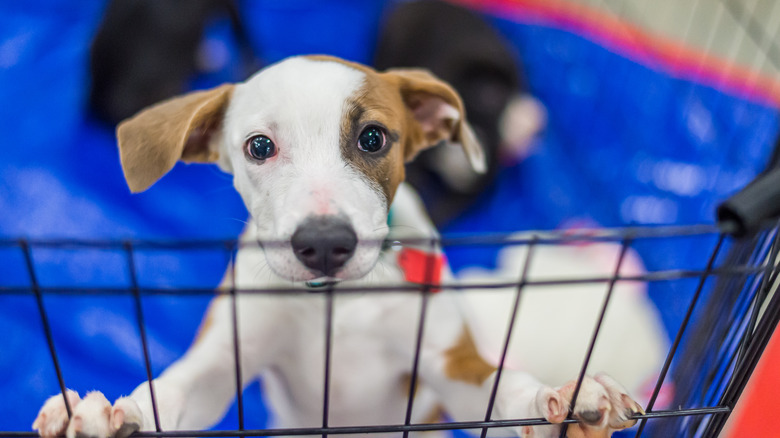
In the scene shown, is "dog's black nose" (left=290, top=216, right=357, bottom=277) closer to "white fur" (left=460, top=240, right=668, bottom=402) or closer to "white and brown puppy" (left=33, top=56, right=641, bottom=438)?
"white and brown puppy" (left=33, top=56, right=641, bottom=438)

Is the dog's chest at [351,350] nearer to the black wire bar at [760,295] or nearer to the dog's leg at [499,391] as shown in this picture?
the dog's leg at [499,391]

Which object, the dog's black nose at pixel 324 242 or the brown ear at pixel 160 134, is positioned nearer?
the dog's black nose at pixel 324 242

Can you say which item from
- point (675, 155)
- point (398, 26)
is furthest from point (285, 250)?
point (398, 26)

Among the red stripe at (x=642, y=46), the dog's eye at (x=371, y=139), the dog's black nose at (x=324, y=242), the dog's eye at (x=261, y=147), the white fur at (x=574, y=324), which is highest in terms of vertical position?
the red stripe at (x=642, y=46)

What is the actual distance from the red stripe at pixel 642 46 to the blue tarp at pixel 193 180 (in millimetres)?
33

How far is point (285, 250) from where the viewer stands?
2.83 feet

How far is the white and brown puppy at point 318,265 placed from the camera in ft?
2.77

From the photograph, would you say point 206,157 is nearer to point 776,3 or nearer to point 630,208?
point 630,208

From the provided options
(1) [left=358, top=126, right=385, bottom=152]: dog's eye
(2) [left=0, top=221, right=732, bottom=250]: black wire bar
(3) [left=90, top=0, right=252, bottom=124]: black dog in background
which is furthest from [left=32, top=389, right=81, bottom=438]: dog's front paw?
(3) [left=90, top=0, right=252, bottom=124]: black dog in background

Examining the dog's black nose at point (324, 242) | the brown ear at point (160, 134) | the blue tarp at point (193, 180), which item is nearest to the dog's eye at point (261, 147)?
the brown ear at point (160, 134)

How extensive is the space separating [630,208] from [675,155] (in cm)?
25


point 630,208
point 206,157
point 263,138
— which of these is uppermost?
point 263,138

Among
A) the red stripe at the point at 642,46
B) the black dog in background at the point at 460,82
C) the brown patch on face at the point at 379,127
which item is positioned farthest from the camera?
the black dog in background at the point at 460,82

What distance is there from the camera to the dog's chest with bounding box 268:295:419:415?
120cm
